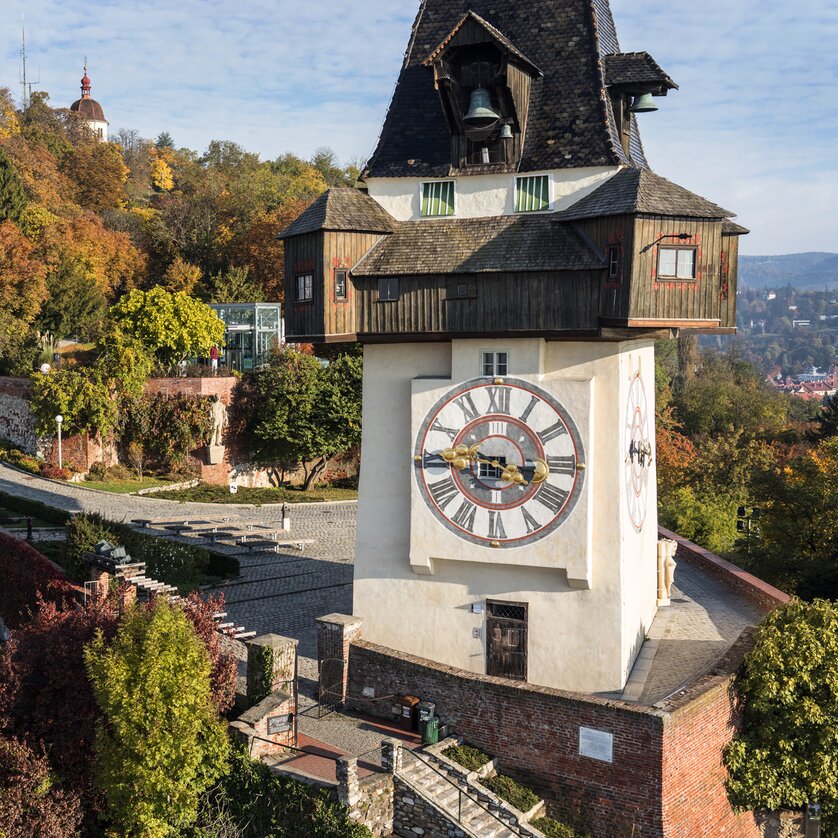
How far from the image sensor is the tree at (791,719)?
19.6m

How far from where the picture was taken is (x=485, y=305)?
21.2 meters

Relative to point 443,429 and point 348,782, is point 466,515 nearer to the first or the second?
point 443,429

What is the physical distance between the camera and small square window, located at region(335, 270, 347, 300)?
21906mm

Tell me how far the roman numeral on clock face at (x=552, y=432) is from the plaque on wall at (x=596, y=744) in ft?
18.5

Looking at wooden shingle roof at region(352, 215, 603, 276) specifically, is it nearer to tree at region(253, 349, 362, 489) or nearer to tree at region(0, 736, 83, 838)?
tree at region(0, 736, 83, 838)

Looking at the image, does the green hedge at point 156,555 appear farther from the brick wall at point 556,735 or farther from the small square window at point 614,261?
the small square window at point 614,261

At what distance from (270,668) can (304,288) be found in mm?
7997

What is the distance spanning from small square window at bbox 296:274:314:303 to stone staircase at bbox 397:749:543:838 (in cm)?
956

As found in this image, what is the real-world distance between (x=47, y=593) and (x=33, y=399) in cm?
2006

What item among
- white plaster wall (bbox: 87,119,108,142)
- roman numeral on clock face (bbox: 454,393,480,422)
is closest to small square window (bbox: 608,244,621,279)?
roman numeral on clock face (bbox: 454,393,480,422)

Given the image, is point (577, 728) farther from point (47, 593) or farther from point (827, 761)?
point (47, 593)

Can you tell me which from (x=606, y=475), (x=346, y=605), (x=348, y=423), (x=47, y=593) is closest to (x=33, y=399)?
(x=348, y=423)

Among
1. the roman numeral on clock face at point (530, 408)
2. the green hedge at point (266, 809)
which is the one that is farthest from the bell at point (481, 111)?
the green hedge at point (266, 809)

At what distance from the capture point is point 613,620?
20.7 meters
